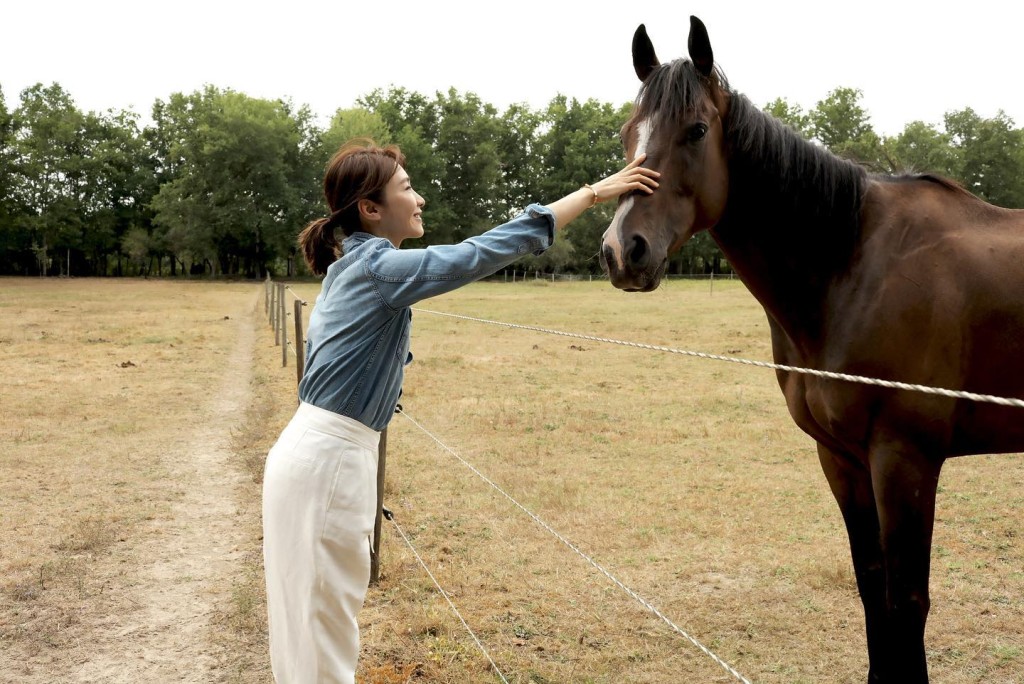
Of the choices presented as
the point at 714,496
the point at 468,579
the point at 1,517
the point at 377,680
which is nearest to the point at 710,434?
the point at 714,496

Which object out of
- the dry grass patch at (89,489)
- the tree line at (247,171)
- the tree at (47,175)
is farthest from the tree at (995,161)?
the tree at (47,175)

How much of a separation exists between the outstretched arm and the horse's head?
57 millimetres

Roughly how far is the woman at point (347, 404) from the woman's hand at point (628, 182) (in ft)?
0.06

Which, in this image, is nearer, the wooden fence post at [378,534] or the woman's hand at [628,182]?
the woman's hand at [628,182]

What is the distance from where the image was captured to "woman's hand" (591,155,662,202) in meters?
2.17

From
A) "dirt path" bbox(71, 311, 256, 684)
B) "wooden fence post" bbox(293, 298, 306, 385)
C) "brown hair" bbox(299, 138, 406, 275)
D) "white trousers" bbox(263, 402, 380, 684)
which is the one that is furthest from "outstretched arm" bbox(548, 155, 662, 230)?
"wooden fence post" bbox(293, 298, 306, 385)

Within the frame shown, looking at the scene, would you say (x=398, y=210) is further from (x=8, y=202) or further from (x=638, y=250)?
(x=8, y=202)

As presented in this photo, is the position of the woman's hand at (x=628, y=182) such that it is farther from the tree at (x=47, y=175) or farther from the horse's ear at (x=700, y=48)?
the tree at (x=47, y=175)

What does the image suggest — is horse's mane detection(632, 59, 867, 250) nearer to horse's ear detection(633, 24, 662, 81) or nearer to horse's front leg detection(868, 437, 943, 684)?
horse's ear detection(633, 24, 662, 81)

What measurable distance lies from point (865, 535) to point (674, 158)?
1564mm

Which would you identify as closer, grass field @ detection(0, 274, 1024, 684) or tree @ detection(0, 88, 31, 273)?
grass field @ detection(0, 274, 1024, 684)

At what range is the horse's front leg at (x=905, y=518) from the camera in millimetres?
2406

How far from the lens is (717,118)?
2633 millimetres

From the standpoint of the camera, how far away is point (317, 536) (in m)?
1.99
